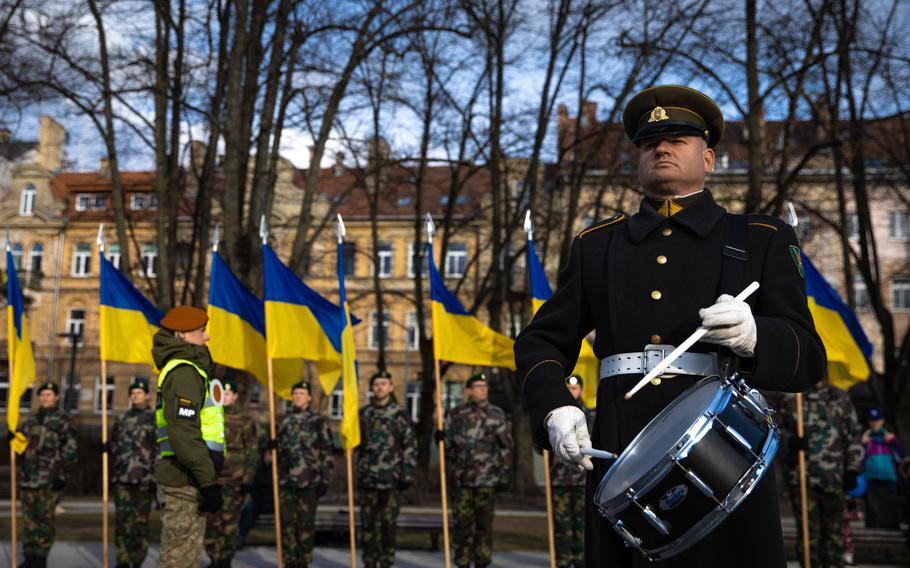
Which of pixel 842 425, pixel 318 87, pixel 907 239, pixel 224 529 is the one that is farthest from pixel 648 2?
pixel 907 239

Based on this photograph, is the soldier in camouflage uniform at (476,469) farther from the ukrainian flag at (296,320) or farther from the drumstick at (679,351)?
the drumstick at (679,351)

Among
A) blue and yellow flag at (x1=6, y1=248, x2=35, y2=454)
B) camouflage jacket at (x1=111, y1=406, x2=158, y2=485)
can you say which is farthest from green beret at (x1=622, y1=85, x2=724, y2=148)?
blue and yellow flag at (x1=6, y1=248, x2=35, y2=454)

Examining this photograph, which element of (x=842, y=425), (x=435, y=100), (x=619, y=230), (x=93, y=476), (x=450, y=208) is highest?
(x=435, y=100)

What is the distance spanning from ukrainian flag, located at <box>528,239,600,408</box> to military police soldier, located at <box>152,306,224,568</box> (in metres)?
4.18

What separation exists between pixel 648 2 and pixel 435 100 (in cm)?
517

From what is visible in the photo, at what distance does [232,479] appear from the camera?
430 inches

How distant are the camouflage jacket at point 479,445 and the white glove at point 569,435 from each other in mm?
8442

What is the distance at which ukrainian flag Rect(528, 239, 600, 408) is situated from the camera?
35.4 feet

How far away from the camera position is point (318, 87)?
57.3 feet

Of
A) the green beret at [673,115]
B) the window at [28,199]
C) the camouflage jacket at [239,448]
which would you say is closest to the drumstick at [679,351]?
the green beret at [673,115]

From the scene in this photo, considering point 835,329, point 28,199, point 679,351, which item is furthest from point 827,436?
point 28,199

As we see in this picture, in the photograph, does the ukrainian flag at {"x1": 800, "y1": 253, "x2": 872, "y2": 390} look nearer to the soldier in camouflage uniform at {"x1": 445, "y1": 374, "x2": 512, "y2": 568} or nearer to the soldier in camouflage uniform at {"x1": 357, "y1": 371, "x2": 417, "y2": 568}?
the soldier in camouflage uniform at {"x1": 445, "y1": 374, "x2": 512, "y2": 568}

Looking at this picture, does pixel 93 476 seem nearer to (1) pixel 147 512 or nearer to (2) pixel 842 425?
(1) pixel 147 512

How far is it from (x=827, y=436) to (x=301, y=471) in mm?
5977
